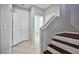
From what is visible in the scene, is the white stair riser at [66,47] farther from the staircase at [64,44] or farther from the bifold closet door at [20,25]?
the bifold closet door at [20,25]

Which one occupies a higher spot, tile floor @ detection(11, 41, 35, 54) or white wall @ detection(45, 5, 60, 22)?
white wall @ detection(45, 5, 60, 22)

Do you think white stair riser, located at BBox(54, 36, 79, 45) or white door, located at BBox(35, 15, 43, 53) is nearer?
white stair riser, located at BBox(54, 36, 79, 45)

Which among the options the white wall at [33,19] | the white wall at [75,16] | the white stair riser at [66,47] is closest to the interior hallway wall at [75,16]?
the white wall at [75,16]

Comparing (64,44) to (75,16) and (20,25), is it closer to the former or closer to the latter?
(75,16)

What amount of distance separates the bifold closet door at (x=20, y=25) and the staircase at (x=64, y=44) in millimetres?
453

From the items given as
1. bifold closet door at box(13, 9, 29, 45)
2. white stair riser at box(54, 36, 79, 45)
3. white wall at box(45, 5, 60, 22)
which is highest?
white wall at box(45, 5, 60, 22)

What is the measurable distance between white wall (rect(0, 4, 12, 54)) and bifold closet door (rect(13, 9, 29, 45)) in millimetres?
81

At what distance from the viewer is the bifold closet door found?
1.66m

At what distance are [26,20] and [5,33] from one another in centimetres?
41

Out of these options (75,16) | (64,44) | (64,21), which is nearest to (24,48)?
(64,44)

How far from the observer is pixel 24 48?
166 centimetres

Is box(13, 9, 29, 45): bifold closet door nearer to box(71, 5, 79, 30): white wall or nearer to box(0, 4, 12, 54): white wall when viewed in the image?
box(0, 4, 12, 54): white wall

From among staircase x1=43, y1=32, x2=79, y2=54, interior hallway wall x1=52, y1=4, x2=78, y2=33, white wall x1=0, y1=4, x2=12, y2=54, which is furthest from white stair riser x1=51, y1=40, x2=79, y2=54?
white wall x1=0, y1=4, x2=12, y2=54
